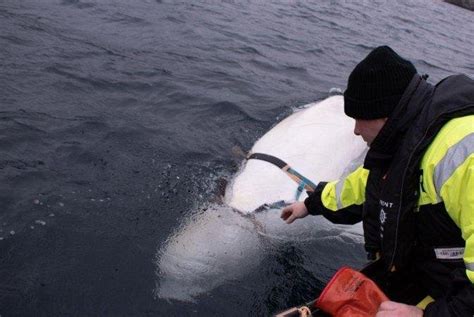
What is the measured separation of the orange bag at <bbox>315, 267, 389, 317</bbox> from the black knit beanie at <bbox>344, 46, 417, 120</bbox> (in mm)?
1128

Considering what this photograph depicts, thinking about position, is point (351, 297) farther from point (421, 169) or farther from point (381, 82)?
point (381, 82)

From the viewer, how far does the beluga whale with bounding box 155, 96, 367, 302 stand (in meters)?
4.34

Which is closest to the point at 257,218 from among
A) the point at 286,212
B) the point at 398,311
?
the point at 286,212

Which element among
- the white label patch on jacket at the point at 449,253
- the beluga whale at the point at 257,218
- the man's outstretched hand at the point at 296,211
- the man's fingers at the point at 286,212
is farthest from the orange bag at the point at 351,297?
the beluga whale at the point at 257,218

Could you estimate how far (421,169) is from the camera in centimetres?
260

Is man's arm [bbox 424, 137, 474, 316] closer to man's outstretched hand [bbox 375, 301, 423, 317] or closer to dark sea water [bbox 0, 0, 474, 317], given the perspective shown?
man's outstretched hand [bbox 375, 301, 423, 317]

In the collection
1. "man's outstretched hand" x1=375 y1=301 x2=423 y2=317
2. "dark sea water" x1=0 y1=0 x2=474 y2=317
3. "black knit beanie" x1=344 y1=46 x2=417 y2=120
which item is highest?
"black knit beanie" x1=344 y1=46 x2=417 y2=120

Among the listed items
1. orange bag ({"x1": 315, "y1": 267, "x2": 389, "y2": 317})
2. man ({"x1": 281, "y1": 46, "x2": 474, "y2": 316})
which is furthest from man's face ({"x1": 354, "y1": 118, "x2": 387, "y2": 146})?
orange bag ({"x1": 315, "y1": 267, "x2": 389, "y2": 317})

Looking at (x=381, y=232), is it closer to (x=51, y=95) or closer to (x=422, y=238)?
(x=422, y=238)

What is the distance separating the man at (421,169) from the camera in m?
2.31

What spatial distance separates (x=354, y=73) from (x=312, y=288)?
7.95 feet

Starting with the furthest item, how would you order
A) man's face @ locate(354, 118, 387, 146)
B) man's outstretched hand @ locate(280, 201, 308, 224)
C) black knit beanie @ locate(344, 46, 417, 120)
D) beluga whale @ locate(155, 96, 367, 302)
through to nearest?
1. beluga whale @ locate(155, 96, 367, 302)
2. man's outstretched hand @ locate(280, 201, 308, 224)
3. man's face @ locate(354, 118, 387, 146)
4. black knit beanie @ locate(344, 46, 417, 120)

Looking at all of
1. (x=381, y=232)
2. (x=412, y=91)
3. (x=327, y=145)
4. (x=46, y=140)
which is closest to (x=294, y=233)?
(x=327, y=145)

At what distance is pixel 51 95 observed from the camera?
6695 millimetres
